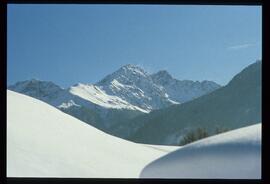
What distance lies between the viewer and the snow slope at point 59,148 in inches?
342

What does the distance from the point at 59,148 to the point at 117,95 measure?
124810mm

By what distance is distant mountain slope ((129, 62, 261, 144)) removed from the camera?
59.5m

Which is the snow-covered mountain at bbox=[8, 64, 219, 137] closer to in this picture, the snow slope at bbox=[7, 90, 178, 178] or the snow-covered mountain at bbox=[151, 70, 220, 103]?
the snow-covered mountain at bbox=[151, 70, 220, 103]

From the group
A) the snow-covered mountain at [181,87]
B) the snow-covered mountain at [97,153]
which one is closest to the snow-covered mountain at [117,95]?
the snow-covered mountain at [181,87]

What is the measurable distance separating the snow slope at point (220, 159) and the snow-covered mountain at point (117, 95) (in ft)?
308

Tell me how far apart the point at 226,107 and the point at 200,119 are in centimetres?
413

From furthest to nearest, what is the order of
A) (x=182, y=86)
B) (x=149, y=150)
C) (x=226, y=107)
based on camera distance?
(x=182, y=86) < (x=226, y=107) < (x=149, y=150)

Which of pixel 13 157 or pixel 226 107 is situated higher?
pixel 226 107

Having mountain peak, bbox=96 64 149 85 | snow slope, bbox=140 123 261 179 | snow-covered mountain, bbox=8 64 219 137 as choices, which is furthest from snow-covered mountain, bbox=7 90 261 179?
mountain peak, bbox=96 64 149 85

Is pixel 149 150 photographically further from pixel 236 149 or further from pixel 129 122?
pixel 129 122

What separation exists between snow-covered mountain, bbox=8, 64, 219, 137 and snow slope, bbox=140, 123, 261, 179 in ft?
308

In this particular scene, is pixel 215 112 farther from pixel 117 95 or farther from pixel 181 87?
pixel 181 87

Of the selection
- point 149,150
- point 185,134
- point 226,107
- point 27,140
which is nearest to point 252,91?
point 226,107

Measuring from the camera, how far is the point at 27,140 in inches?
368
